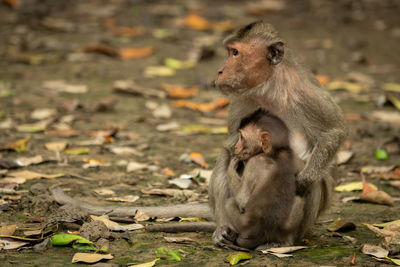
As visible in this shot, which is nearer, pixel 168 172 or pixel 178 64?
pixel 168 172

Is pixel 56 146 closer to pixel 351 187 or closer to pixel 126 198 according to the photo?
pixel 126 198

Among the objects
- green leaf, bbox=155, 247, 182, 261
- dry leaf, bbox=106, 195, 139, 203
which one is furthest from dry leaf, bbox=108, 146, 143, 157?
green leaf, bbox=155, 247, 182, 261

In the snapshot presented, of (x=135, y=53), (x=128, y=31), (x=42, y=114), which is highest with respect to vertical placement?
(x=128, y=31)

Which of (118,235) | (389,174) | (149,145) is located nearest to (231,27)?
(149,145)

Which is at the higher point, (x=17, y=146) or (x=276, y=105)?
(x=276, y=105)

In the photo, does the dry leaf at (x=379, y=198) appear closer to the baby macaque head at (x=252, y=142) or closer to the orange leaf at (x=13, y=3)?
the baby macaque head at (x=252, y=142)

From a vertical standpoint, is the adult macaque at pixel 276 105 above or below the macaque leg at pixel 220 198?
above

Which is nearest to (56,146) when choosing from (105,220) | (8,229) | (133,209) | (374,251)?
(133,209)

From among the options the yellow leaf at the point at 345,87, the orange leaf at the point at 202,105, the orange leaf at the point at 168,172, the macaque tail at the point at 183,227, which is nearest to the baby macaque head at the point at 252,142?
the macaque tail at the point at 183,227

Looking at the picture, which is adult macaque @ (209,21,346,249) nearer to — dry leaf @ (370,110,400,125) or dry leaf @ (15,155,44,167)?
dry leaf @ (15,155,44,167)

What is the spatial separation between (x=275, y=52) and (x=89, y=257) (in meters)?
1.88

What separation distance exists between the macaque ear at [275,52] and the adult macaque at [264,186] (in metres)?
0.46

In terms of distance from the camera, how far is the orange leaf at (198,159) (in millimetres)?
6082

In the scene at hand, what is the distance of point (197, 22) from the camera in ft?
40.4
